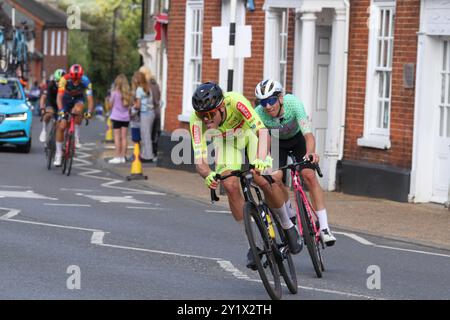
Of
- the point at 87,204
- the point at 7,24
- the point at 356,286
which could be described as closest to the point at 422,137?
the point at 87,204

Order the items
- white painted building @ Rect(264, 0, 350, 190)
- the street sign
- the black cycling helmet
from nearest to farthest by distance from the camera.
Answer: the black cycling helmet < the street sign < white painted building @ Rect(264, 0, 350, 190)

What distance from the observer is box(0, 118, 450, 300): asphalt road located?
11172mm

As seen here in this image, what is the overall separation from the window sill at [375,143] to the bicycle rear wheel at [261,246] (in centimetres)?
1061

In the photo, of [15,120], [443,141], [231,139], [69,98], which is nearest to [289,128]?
[231,139]

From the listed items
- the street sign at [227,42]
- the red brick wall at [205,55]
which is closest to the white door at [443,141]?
the street sign at [227,42]

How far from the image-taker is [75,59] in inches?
4668

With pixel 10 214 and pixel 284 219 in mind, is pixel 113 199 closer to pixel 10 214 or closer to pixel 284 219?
pixel 10 214

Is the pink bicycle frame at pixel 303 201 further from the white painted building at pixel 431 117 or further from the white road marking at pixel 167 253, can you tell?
the white painted building at pixel 431 117

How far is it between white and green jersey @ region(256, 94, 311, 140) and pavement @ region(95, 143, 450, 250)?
10.8ft

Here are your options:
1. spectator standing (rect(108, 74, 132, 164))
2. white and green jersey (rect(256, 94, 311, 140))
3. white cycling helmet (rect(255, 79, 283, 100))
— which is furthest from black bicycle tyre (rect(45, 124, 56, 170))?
white cycling helmet (rect(255, 79, 283, 100))

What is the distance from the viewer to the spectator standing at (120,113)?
27406 millimetres

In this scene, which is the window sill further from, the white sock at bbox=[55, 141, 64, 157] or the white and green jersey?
the white and green jersey

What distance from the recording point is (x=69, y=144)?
24141 millimetres

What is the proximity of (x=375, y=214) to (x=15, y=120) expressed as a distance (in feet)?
41.9
